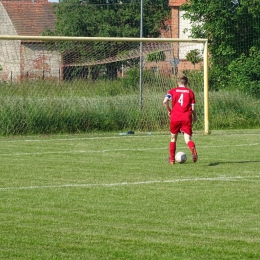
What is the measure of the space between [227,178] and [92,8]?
32482 millimetres

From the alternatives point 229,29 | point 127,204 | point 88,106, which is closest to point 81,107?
point 88,106

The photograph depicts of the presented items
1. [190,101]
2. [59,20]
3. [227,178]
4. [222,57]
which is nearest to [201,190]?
[227,178]

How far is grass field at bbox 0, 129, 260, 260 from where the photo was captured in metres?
7.32

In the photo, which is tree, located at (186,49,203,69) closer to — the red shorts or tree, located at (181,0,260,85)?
tree, located at (181,0,260,85)

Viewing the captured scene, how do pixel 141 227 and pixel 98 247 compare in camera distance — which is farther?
pixel 141 227

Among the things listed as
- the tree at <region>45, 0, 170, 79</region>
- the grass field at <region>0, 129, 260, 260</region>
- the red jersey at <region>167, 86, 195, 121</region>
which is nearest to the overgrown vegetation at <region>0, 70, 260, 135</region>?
the grass field at <region>0, 129, 260, 260</region>

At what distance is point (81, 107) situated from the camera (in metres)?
22.1

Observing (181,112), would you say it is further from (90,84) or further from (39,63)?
(39,63)

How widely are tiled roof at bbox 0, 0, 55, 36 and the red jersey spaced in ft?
110

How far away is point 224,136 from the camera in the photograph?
21016mm

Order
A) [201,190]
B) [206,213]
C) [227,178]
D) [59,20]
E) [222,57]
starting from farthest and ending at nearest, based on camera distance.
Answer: [59,20], [222,57], [227,178], [201,190], [206,213]

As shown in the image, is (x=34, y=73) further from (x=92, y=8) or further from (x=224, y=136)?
(x=92, y=8)

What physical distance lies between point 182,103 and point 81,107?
27.1ft

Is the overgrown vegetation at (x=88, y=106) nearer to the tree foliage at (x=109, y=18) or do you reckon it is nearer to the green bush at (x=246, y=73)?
the green bush at (x=246, y=73)
